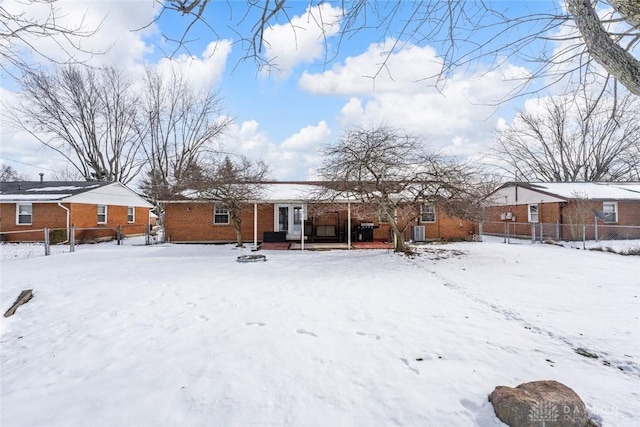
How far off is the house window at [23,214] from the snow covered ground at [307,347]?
40.5 ft

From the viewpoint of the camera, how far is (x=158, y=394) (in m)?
3.05

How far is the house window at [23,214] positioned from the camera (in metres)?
17.4

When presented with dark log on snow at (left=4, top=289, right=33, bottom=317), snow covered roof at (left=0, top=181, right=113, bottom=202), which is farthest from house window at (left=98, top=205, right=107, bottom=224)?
dark log on snow at (left=4, top=289, right=33, bottom=317)

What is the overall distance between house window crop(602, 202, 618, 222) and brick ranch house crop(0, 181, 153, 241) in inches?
1045

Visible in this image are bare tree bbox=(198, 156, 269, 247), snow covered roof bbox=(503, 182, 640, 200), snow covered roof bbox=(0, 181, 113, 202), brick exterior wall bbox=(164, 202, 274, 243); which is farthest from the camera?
snow covered roof bbox=(503, 182, 640, 200)

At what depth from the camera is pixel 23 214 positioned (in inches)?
689

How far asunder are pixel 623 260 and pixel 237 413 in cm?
1400

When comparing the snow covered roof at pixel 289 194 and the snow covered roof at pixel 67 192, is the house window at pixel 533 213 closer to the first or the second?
the snow covered roof at pixel 289 194

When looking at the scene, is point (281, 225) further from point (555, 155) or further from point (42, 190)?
point (555, 155)

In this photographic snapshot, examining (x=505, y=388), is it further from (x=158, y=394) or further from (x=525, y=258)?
(x=525, y=258)

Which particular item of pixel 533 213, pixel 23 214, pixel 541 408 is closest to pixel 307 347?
pixel 541 408

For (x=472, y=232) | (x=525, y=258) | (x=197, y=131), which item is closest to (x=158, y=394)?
(x=525, y=258)

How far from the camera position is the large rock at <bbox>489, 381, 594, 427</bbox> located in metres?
2.40

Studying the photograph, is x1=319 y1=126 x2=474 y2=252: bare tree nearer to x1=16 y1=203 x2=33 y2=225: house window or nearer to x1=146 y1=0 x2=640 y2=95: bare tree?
x1=146 y1=0 x2=640 y2=95: bare tree
